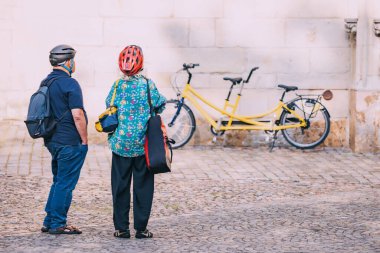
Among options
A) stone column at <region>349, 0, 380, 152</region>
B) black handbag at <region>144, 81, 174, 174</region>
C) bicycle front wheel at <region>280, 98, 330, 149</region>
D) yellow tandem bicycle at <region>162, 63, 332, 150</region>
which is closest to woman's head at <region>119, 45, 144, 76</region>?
black handbag at <region>144, 81, 174, 174</region>

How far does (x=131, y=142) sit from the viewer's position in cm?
754

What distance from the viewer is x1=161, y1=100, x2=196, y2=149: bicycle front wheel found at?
41.9ft

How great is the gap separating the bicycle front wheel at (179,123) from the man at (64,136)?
5.01 meters

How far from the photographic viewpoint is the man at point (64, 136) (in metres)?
7.66

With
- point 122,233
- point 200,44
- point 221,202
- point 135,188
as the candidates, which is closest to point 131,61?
point 135,188

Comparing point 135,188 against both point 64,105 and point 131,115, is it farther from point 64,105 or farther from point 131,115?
point 64,105

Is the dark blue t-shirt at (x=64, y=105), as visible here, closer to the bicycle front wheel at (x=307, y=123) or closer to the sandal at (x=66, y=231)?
the sandal at (x=66, y=231)

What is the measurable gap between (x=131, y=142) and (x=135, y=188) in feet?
1.29

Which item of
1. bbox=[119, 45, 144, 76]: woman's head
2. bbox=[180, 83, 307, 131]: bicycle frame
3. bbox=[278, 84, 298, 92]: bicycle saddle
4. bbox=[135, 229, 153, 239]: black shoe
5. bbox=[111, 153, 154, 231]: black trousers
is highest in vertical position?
bbox=[119, 45, 144, 76]: woman's head

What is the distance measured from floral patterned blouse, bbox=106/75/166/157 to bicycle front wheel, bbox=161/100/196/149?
5158mm

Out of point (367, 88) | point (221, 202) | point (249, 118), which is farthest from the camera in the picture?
point (249, 118)

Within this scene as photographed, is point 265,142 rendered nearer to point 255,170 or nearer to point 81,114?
point 255,170

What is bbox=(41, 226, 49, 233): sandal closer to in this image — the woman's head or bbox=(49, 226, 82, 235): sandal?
bbox=(49, 226, 82, 235): sandal

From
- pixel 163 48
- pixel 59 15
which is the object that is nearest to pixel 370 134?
pixel 163 48
